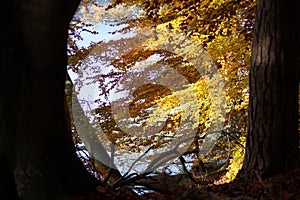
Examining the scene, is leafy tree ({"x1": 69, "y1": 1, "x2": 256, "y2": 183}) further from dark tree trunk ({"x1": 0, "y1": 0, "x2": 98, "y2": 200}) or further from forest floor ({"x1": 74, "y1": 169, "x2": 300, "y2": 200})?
dark tree trunk ({"x1": 0, "y1": 0, "x2": 98, "y2": 200})

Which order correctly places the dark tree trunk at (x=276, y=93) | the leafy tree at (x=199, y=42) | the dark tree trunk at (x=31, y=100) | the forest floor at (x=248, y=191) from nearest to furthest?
1. the dark tree trunk at (x=31, y=100)
2. the forest floor at (x=248, y=191)
3. the dark tree trunk at (x=276, y=93)
4. the leafy tree at (x=199, y=42)

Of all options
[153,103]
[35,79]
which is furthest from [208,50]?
[35,79]

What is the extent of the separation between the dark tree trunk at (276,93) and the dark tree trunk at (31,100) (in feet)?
5.79

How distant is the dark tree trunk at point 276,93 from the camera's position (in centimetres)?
Answer: 275

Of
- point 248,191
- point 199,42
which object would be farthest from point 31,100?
point 199,42

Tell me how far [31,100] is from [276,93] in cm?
205

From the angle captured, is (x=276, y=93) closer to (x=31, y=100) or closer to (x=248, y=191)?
(x=248, y=191)

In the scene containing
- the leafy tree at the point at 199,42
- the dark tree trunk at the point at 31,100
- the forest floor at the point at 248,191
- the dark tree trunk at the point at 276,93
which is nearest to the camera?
the dark tree trunk at the point at 31,100

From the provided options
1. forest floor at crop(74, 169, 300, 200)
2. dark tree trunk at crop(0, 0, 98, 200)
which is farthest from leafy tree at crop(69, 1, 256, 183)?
dark tree trunk at crop(0, 0, 98, 200)

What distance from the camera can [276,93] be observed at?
2.77 meters

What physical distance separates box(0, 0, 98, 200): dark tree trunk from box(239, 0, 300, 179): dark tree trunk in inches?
69.5

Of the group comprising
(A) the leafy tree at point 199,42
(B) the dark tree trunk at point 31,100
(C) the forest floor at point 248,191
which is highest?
(A) the leafy tree at point 199,42

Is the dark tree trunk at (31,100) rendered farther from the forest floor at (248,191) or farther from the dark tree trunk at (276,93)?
the dark tree trunk at (276,93)

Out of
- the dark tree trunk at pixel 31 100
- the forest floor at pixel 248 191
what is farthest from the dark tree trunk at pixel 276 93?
the dark tree trunk at pixel 31 100
